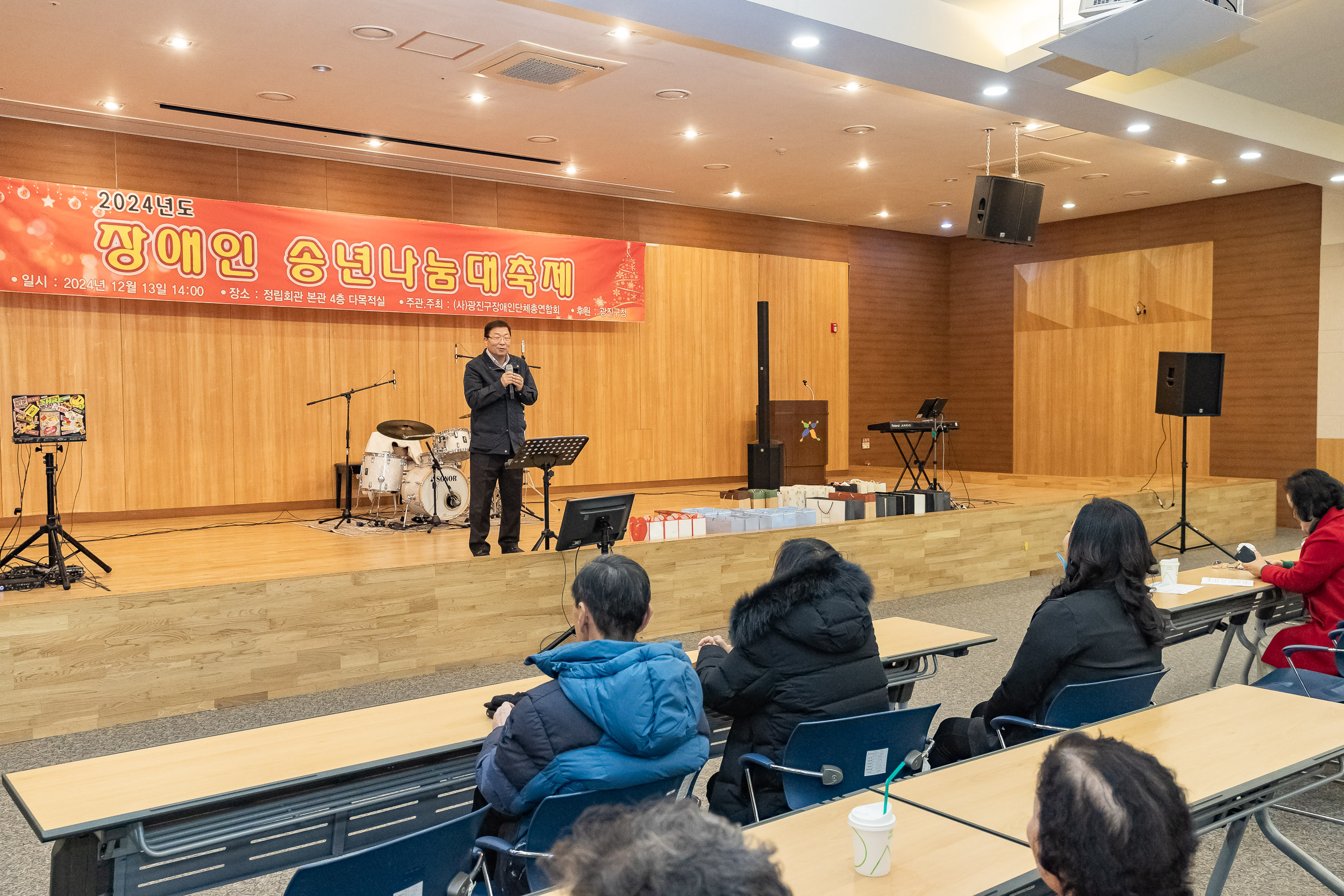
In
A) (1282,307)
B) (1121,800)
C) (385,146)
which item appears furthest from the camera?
(1282,307)

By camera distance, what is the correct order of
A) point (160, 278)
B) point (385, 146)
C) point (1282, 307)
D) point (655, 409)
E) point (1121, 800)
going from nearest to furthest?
point (1121, 800)
point (160, 278)
point (385, 146)
point (1282, 307)
point (655, 409)

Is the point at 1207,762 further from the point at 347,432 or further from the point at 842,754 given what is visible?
the point at 347,432

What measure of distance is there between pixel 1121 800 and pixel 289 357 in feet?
29.5

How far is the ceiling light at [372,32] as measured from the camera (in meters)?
6.00

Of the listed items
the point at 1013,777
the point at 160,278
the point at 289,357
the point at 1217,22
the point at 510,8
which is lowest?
the point at 1013,777

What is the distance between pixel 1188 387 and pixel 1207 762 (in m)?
7.35

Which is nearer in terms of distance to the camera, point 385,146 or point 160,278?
point 160,278

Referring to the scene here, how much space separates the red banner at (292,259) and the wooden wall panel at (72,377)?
1.18 feet

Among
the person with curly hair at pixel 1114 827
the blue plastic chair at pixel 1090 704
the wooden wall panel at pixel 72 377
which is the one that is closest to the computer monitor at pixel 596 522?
the blue plastic chair at pixel 1090 704

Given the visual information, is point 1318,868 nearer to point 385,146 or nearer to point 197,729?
point 197,729

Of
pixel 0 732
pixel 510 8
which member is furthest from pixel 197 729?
pixel 510 8

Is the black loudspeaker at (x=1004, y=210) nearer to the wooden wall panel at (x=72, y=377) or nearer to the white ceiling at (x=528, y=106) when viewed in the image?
the white ceiling at (x=528, y=106)

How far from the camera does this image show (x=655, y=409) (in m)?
11.3

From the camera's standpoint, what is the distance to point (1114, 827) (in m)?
1.15
